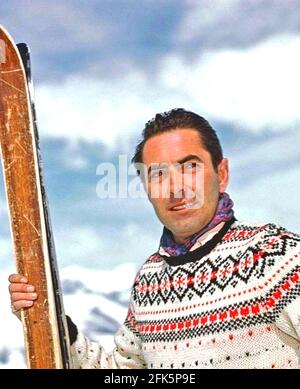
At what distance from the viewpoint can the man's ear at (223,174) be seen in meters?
1.52

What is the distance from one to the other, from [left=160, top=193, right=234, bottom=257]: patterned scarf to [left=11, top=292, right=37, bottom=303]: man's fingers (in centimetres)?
34

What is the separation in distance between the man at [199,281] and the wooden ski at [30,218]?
0.05 m

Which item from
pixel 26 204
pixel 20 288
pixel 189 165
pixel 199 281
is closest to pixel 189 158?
pixel 189 165

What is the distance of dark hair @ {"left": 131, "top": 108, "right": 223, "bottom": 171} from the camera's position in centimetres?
152

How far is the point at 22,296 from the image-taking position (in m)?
1.43

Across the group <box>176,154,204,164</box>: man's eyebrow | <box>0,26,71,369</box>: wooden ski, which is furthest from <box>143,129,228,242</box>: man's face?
<box>0,26,71,369</box>: wooden ski

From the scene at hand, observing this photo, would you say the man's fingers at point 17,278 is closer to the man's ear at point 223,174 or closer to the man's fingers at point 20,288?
the man's fingers at point 20,288

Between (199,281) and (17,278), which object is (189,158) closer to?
(199,281)

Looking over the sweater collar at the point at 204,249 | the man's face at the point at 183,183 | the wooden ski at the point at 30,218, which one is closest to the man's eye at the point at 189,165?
the man's face at the point at 183,183

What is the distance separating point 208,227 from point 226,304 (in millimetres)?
199

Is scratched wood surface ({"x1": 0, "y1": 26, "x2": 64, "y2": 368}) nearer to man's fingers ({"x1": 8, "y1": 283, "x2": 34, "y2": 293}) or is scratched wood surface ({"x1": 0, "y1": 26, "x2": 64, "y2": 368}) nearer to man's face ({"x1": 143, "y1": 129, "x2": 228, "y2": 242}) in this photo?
man's fingers ({"x1": 8, "y1": 283, "x2": 34, "y2": 293})

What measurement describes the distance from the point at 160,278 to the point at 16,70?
0.63m
